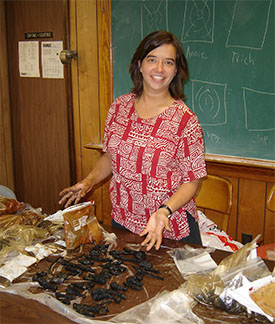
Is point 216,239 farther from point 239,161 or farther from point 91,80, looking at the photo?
point 91,80

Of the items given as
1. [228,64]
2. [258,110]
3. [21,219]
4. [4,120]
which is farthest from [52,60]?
[21,219]

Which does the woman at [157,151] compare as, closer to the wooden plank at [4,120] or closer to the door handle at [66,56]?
the door handle at [66,56]

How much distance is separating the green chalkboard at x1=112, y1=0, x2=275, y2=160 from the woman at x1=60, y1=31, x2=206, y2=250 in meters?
0.87

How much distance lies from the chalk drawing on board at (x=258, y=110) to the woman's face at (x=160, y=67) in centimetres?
94

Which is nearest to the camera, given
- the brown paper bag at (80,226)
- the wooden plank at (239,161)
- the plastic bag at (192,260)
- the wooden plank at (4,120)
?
the plastic bag at (192,260)

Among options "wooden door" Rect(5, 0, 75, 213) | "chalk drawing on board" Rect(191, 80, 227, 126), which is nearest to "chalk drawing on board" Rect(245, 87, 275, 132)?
"chalk drawing on board" Rect(191, 80, 227, 126)

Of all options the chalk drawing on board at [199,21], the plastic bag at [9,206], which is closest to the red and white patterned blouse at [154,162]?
the plastic bag at [9,206]

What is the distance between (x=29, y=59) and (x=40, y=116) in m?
0.50

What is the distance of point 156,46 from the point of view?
166 cm

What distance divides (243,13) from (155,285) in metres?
1.81

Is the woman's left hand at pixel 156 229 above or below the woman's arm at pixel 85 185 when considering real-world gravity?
below

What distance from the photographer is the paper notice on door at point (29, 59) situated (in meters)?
3.45

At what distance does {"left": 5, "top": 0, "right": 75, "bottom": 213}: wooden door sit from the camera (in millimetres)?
3295

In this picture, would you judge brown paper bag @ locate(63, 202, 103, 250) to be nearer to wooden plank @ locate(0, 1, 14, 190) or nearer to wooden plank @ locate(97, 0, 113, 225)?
wooden plank @ locate(97, 0, 113, 225)
